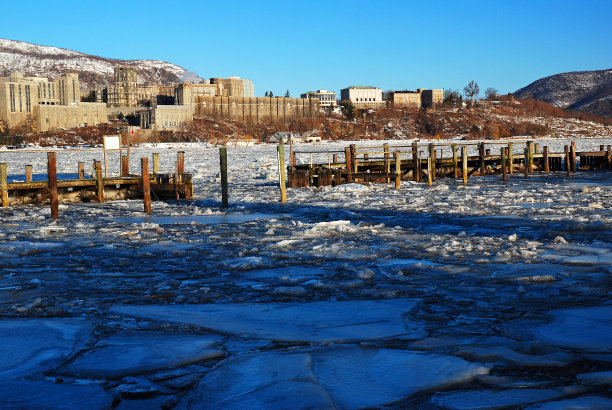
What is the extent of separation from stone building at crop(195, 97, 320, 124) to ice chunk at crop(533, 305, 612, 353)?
7162 inches

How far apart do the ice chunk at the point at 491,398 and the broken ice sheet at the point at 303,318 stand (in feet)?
4.78

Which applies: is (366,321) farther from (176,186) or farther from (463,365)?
(176,186)

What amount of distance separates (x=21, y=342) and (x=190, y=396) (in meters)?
2.22

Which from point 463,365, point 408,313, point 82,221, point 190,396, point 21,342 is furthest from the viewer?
point 82,221

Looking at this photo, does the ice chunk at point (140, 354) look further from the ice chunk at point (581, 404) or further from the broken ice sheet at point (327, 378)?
the ice chunk at point (581, 404)

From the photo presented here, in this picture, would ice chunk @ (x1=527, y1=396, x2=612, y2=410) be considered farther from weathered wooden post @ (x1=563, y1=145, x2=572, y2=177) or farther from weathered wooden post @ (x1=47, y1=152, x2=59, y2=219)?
weathered wooden post @ (x1=563, y1=145, x2=572, y2=177)

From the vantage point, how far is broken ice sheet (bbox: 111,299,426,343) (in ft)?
21.4

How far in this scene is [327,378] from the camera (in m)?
5.29

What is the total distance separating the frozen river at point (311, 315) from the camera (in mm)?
5113

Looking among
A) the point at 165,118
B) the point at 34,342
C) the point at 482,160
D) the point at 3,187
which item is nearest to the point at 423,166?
the point at 482,160

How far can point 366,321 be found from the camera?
6965 millimetres

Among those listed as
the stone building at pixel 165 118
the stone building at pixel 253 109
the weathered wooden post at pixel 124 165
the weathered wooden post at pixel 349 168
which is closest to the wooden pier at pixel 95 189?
the weathered wooden post at pixel 124 165

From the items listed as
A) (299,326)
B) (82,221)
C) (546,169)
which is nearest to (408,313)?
(299,326)

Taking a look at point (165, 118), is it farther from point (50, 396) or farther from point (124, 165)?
point (50, 396)
